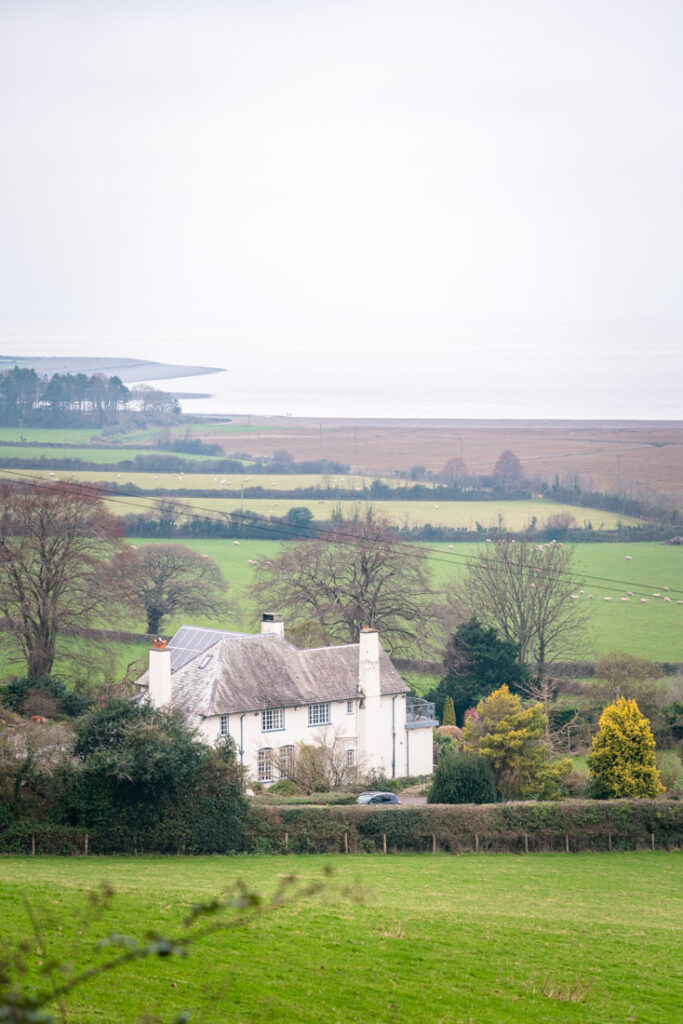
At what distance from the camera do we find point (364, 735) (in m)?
38.8

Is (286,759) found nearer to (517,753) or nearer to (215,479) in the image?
(517,753)

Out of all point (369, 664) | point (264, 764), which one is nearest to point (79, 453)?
point (369, 664)

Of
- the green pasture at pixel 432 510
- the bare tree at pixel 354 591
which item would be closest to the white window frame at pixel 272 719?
the bare tree at pixel 354 591

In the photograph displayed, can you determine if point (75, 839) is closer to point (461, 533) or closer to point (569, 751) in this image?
point (569, 751)

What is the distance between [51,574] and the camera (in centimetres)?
4491

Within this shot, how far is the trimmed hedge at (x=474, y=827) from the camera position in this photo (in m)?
26.8

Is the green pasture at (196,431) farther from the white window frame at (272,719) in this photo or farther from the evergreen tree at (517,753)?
the evergreen tree at (517,753)

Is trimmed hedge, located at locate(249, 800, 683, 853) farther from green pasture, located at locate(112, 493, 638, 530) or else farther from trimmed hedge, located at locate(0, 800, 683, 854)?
green pasture, located at locate(112, 493, 638, 530)

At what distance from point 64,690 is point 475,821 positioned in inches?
768

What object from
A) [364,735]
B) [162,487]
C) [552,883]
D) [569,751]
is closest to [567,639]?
[569,751]

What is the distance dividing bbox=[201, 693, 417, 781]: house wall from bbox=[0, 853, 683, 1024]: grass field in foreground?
12.7 meters

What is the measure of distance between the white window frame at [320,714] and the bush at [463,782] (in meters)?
7.36

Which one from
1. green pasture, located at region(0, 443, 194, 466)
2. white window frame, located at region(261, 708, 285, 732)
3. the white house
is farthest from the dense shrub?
green pasture, located at region(0, 443, 194, 466)

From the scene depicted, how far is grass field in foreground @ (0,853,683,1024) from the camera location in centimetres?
1273
